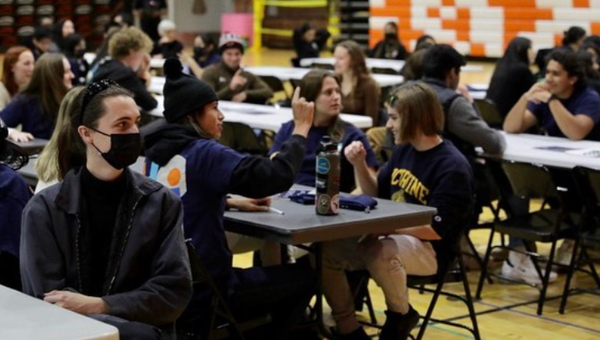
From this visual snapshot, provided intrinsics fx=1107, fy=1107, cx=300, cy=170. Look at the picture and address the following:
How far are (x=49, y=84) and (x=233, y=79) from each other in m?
2.77

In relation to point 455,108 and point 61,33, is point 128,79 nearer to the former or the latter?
point 455,108

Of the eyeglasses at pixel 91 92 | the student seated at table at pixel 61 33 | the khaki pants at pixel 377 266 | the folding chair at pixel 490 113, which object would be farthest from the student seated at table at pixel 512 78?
the student seated at table at pixel 61 33

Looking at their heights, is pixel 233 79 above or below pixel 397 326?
above

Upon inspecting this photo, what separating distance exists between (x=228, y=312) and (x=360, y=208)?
0.74 metres

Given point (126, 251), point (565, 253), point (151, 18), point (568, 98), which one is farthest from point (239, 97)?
point (151, 18)

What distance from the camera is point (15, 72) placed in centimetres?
833

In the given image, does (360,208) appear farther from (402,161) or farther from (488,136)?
(488,136)

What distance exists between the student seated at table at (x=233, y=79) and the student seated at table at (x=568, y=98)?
3.40 metres

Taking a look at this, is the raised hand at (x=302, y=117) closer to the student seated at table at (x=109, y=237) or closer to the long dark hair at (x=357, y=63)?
the student seated at table at (x=109, y=237)

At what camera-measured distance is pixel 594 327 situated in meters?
5.72

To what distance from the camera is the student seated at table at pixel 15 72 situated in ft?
27.2

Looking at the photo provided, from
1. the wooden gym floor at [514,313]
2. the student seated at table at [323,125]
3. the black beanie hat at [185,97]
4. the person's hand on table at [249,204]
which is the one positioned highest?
the black beanie hat at [185,97]

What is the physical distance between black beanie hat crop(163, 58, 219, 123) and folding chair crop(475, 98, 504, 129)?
174 inches

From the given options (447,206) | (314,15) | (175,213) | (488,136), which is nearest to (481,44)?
(314,15)
